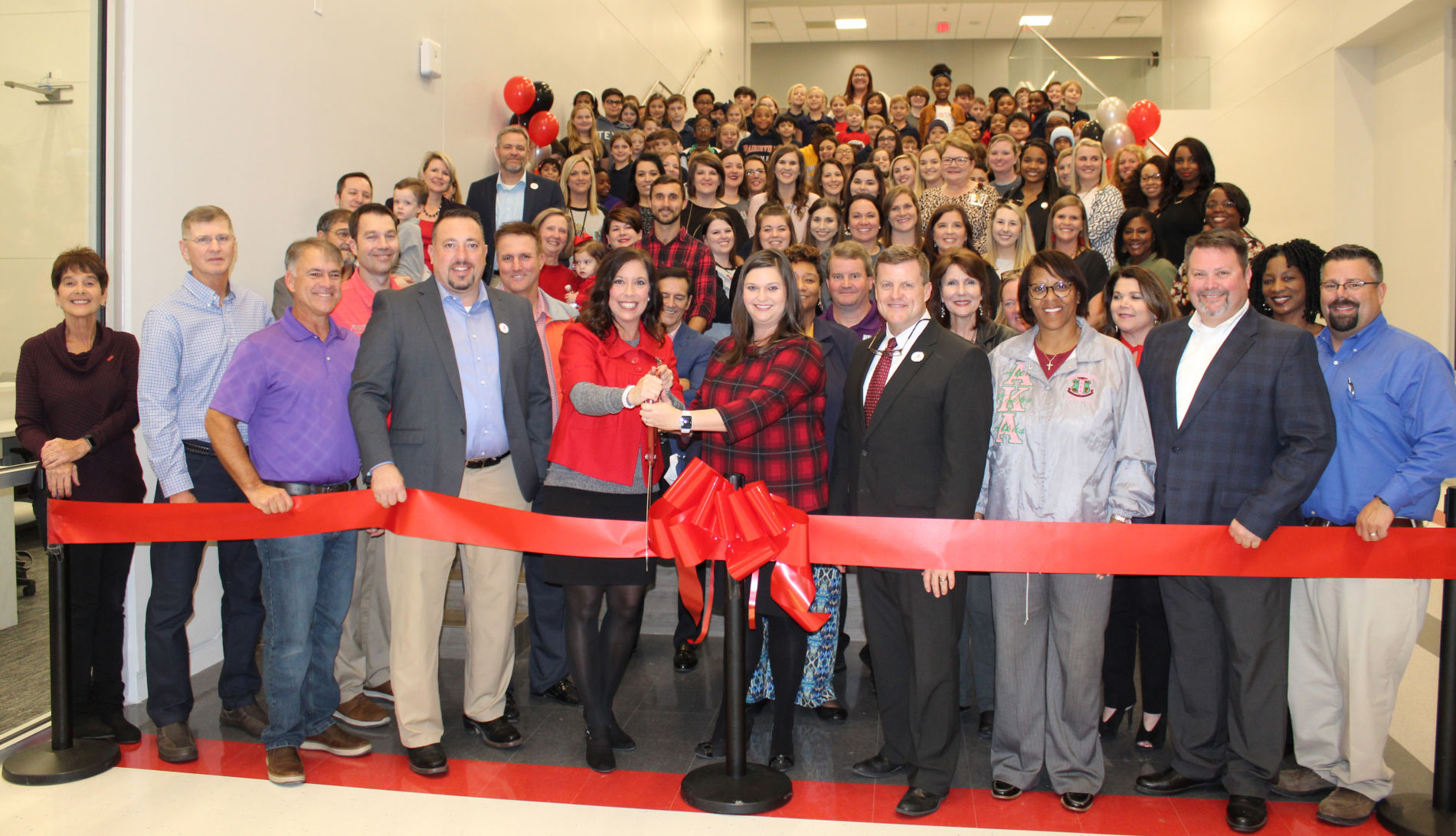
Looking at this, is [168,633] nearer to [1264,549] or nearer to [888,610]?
[888,610]

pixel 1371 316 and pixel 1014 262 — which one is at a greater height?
pixel 1014 262

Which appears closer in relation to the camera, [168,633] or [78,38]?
[168,633]

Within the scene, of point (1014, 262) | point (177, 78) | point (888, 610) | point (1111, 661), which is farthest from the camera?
point (1014, 262)

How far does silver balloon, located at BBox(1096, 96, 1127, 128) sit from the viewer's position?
38.1 ft

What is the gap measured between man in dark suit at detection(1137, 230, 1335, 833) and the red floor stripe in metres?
0.13

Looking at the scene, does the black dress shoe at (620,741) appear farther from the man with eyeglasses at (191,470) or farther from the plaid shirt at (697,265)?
the plaid shirt at (697,265)

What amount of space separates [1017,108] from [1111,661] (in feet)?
29.9

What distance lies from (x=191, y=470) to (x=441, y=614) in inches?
43.8

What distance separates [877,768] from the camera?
3.36m

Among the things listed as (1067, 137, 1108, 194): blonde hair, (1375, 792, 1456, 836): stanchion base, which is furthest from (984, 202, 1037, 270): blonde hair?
(1375, 792, 1456, 836): stanchion base

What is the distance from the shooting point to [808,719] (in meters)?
3.87

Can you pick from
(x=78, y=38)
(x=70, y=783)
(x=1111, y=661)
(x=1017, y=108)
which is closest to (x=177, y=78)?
(x=78, y=38)

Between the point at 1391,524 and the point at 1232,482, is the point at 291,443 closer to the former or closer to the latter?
the point at 1232,482

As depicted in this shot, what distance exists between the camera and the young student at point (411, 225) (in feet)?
17.7
